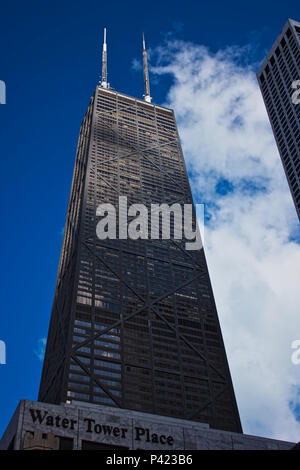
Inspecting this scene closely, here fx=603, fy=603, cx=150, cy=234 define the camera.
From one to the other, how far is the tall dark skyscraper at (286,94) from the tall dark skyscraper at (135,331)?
134ft

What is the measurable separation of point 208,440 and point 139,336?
76118 mm

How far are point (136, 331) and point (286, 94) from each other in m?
77.8

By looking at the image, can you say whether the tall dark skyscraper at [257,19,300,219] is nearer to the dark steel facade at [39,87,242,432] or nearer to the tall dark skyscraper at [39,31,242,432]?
the dark steel facade at [39,87,242,432]

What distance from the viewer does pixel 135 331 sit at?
149125mm

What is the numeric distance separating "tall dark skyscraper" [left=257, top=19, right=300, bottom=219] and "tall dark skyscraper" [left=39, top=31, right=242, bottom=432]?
134 feet

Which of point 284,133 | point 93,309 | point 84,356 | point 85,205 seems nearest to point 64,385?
point 84,356

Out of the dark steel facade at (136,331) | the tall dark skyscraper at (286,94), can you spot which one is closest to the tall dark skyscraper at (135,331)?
the dark steel facade at (136,331)

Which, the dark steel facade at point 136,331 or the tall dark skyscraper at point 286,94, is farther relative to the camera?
the tall dark skyscraper at point 286,94

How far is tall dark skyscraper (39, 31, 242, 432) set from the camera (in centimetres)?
13512

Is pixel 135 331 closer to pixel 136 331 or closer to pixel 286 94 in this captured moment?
pixel 136 331

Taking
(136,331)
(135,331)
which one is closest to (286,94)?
(136,331)

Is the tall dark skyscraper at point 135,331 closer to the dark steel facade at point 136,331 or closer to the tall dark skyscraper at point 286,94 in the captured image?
the dark steel facade at point 136,331

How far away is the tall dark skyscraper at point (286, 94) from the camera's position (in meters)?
158

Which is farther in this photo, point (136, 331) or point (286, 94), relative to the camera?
point (286, 94)
